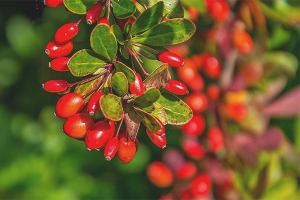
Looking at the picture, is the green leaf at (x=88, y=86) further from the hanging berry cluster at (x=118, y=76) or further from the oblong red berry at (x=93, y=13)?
the oblong red berry at (x=93, y=13)

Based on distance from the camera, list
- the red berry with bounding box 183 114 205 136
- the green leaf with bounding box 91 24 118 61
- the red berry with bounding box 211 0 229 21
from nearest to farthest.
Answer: the green leaf with bounding box 91 24 118 61 < the red berry with bounding box 211 0 229 21 < the red berry with bounding box 183 114 205 136

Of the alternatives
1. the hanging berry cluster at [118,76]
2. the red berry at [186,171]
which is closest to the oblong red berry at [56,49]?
the hanging berry cluster at [118,76]

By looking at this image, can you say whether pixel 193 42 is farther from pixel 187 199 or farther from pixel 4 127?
pixel 4 127

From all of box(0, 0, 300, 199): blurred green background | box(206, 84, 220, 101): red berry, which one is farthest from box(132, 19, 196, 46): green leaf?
box(0, 0, 300, 199): blurred green background

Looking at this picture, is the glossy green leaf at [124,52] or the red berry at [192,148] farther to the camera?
the red berry at [192,148]

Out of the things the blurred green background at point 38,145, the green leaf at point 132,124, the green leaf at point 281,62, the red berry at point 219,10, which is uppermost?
the green leaf at point 132,124

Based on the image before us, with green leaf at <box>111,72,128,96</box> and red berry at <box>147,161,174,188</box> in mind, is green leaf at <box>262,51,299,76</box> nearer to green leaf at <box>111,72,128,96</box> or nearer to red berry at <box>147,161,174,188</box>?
red berry at <box>147,161,174,188</box>
